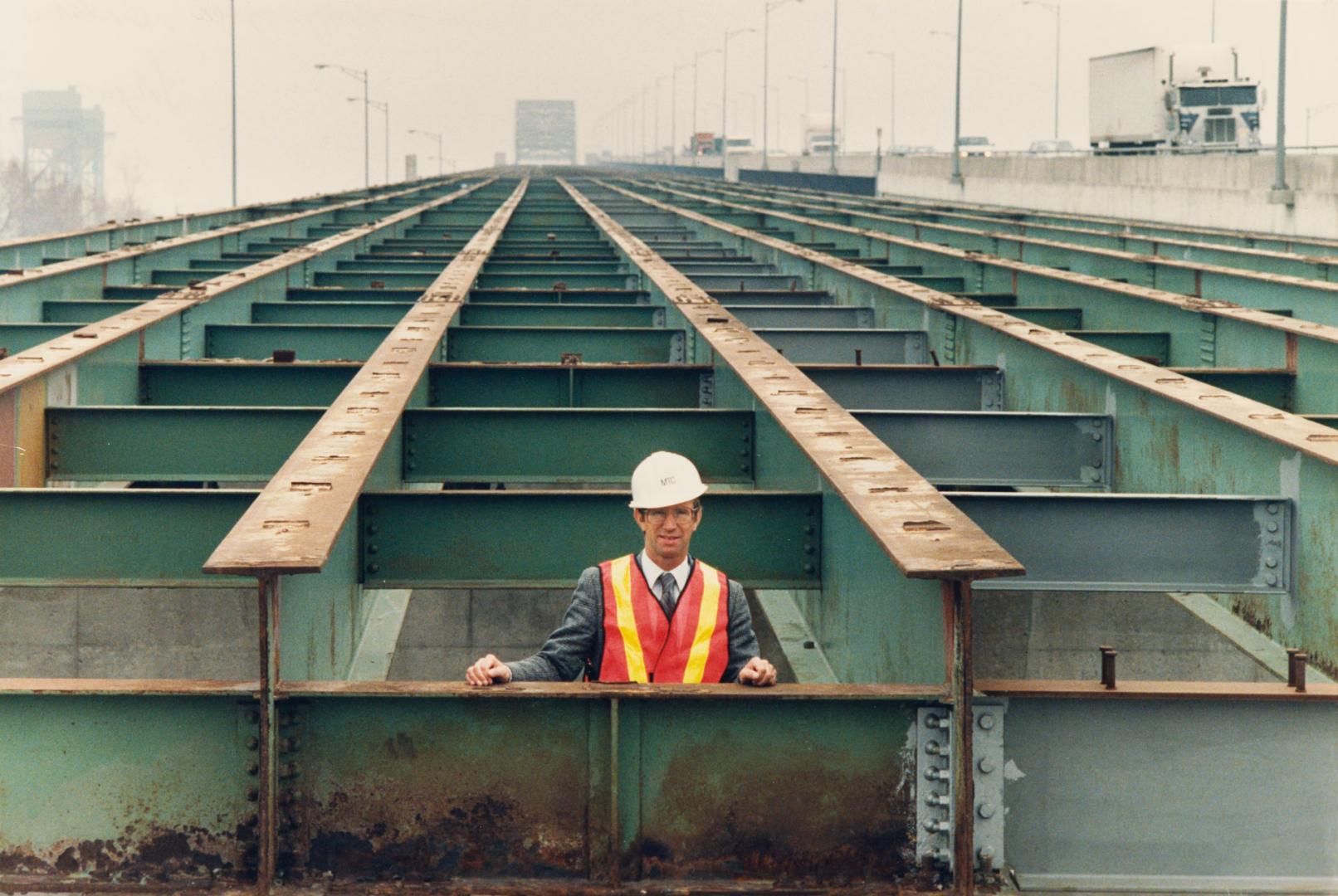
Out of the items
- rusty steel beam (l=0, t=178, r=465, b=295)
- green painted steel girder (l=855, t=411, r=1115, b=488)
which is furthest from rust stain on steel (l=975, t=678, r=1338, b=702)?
rusty steel beam (l=0, t=178, r=465, b=295)

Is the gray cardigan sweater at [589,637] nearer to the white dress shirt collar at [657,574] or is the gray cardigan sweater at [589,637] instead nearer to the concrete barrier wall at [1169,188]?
the white dress shirt collar at [657,574]

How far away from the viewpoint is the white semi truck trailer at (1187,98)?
58906 mm

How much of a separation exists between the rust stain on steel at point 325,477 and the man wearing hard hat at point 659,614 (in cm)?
88

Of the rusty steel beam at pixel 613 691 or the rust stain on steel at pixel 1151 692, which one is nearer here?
the rusty steel beam at pixel 613 691

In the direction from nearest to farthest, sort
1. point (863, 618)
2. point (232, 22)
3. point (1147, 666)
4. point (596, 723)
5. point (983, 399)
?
point (596, 723) < point (863, 618) < point (1147, 666) < point (983, 399) < point (232, 22)

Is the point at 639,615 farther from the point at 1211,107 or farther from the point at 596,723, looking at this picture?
the point at 1211,107

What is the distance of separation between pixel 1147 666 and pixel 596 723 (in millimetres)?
6620

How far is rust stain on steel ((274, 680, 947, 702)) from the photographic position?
5539mm

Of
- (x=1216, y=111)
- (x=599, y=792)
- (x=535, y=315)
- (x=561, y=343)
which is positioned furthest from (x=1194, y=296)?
(x=1216, y=111)

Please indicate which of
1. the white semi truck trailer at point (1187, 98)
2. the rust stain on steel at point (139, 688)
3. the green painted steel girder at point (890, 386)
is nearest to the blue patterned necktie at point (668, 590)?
the rust stain on steel at point (139, 688)

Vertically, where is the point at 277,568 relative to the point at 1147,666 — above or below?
above

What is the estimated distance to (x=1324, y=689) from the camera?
5867mm

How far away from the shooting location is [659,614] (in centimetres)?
624

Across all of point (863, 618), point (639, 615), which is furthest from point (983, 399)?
point (639, 615)
